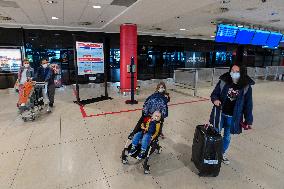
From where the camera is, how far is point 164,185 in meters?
2.49

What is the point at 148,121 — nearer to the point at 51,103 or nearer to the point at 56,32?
the point at 51,103

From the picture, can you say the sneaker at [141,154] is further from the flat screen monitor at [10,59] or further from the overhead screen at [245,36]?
the flat screen monitor at [10,59]

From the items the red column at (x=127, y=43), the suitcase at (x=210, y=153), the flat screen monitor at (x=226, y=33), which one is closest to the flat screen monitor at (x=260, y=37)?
the flat screen monitor at (x=226, y=33)

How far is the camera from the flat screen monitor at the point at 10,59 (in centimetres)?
865

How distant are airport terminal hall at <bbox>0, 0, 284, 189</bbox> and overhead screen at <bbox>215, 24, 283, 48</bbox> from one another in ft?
0.12

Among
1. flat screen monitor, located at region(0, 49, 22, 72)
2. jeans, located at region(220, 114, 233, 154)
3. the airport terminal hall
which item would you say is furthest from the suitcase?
flat screen monitor, located at region(0, 49, 22, 72)

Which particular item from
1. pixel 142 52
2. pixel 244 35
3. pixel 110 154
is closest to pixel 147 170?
pixel 110 154

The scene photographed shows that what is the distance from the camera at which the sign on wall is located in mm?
6207

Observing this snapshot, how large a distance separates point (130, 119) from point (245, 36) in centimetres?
530

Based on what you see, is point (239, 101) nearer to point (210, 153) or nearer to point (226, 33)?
point (210, 153)

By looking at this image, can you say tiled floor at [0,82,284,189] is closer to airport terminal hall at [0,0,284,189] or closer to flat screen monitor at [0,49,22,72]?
airport terminal hall at [0,0,284,189]

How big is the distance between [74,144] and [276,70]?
14350 millimetres

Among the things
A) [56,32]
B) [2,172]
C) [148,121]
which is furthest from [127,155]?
[56,32]

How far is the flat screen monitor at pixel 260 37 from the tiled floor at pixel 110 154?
10.5 ft
